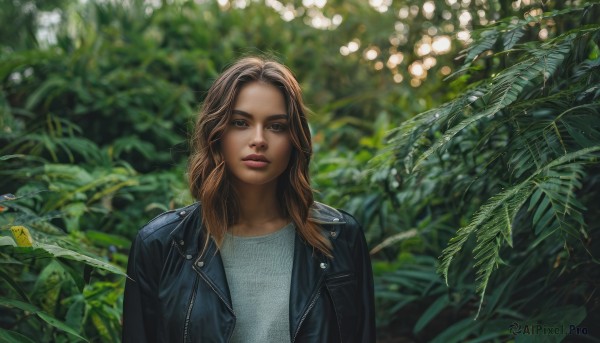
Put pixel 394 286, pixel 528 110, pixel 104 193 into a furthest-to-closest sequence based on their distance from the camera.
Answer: pixel 394 286
pixel 104 193
pixel 528 110

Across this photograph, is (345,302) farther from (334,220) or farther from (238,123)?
(238,123)

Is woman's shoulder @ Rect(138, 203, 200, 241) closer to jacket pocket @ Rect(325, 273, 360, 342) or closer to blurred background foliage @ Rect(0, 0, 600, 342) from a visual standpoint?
blurred background foliage @ Rect(0, 0, 600, 342)

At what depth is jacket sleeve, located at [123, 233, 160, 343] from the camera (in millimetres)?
2043

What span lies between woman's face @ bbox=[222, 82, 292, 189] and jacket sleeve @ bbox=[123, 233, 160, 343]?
425 millimetres

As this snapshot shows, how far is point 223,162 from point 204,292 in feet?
1.50

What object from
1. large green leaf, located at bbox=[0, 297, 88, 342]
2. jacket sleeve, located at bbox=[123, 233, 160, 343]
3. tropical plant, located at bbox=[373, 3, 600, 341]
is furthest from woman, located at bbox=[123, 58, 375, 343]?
tropical plant, located at bbox=[373, 3, 600, 341]

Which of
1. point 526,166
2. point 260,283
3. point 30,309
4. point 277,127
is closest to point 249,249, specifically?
point 260,283

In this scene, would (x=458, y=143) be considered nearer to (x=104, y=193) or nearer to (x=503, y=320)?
(x=503, y=320)

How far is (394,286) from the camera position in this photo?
3.61 metres

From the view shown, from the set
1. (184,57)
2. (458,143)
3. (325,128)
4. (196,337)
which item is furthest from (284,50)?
(196,337)

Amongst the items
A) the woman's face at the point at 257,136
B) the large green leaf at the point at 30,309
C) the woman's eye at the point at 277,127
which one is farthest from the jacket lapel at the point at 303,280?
the large green leaf at the point at 30,309

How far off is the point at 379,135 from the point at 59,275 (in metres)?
2.47

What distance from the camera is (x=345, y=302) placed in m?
2.17

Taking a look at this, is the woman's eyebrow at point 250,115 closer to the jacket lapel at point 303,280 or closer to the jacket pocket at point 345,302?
the jacket lapel at point 303,280
